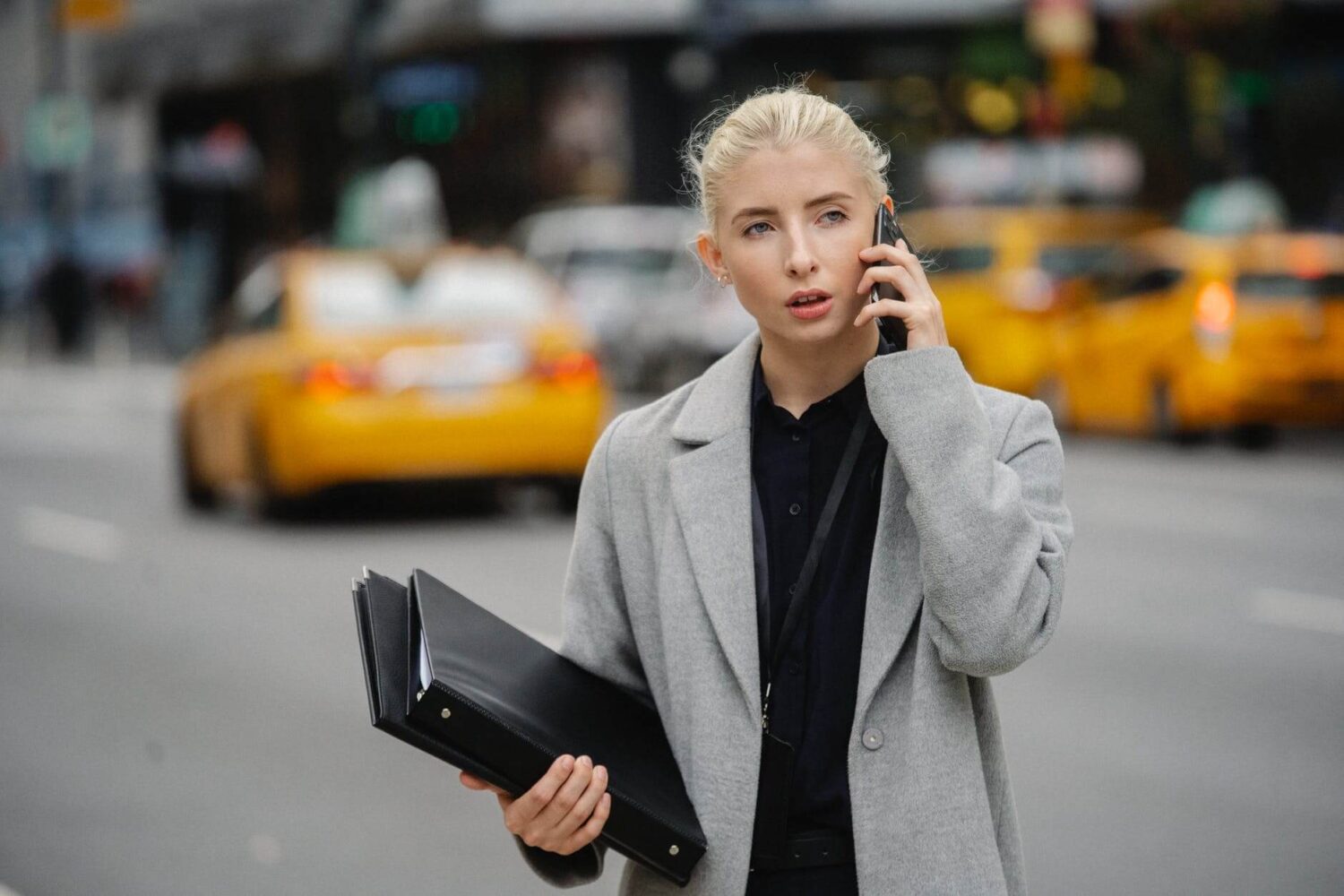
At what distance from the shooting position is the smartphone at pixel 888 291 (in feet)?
8.04

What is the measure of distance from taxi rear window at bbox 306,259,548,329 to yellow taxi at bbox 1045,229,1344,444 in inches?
236

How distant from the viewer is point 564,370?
12.6m

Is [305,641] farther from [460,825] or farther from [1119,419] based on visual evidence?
[1119,419]

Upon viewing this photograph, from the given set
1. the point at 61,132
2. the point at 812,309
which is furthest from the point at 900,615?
the point at 61,132

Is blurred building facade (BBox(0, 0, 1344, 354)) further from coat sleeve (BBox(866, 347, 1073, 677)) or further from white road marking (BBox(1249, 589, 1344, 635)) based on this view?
coat sleeve (BBox(866, 347, 1073, 677))

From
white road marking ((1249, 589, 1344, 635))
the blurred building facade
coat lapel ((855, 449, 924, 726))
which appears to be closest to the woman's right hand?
coat lapel ((855, 449, 924, 726))

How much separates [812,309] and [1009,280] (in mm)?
17823

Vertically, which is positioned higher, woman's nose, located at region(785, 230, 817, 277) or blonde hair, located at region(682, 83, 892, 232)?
blonde hair, located at region(682, 83, 892, 232)

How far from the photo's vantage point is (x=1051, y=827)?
592cm

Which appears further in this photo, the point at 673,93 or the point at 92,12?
the point at 673,93

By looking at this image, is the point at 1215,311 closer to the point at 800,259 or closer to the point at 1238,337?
the point at 1238,337

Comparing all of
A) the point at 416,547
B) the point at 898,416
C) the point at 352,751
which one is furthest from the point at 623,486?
the point at 416,547

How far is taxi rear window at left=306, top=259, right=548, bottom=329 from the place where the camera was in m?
12.5

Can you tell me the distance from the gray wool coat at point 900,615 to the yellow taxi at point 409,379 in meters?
9.68
